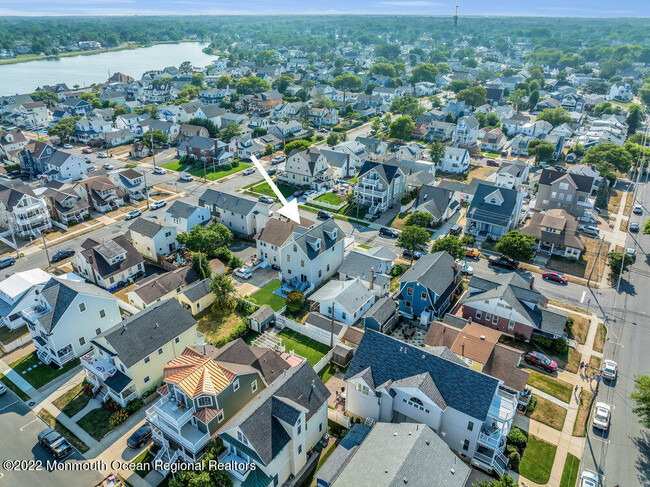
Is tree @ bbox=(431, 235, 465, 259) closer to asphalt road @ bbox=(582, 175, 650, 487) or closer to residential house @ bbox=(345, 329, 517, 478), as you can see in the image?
asphalt road @ bbox=(582, 175, 650, 487)

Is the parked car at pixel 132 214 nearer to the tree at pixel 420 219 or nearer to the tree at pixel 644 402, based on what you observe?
the tree at pixel 420 219

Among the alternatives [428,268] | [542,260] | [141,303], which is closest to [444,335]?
[428,268]

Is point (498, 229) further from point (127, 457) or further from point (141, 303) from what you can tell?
point (127, 457)

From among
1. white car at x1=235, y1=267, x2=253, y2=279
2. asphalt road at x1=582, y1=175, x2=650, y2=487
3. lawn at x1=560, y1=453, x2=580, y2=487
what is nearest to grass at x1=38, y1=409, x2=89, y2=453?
white car at x1=235, y1=267, x2=253, y2=279

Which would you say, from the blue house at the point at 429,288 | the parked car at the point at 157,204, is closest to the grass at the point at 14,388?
the blue house at the point at 429,288

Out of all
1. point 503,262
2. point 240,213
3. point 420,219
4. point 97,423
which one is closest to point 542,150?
point 420,219
